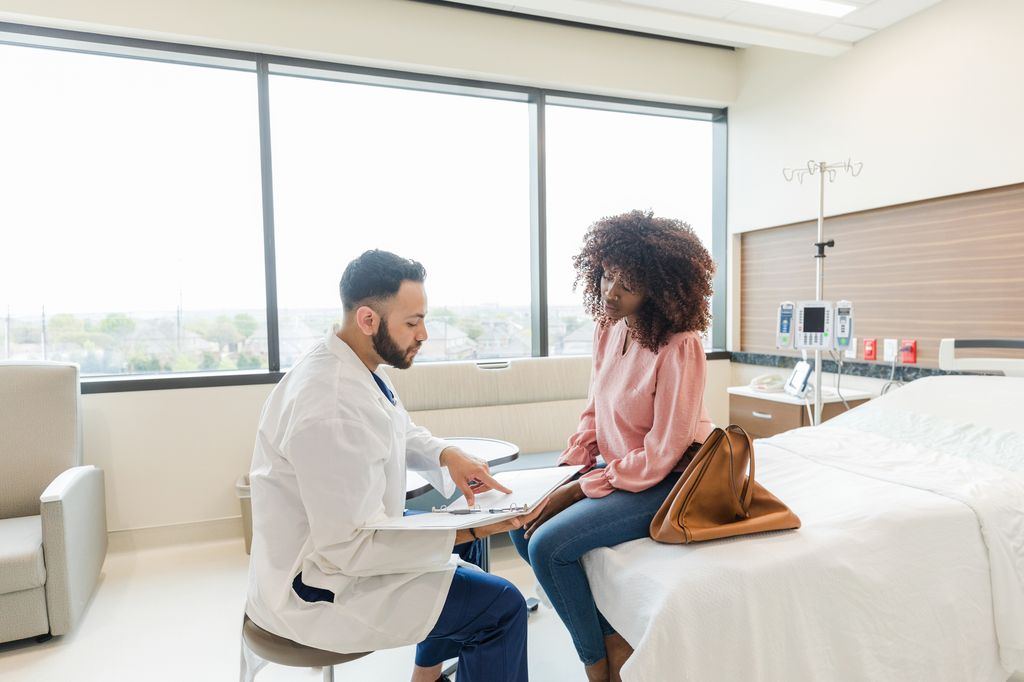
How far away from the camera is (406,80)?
3.72 meters

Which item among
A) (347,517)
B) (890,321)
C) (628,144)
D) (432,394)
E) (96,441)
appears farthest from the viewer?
(628,144)

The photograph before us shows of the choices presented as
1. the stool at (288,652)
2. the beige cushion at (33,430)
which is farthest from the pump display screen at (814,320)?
the beige cushion at (33,430)

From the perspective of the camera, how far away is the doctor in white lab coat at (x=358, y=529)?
1.26 meters

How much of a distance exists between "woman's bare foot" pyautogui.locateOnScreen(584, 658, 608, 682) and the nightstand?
87.5 inches

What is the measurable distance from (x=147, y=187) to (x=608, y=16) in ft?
8.76

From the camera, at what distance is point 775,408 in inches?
139

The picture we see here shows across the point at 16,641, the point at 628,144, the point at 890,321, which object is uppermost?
the point at 628,144

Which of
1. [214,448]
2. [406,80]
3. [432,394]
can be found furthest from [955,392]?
[214,448]

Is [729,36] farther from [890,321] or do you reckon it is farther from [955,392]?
[955,392]

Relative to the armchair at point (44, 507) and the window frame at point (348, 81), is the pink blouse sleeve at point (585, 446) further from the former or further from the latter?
the window frame at point (348, 81)

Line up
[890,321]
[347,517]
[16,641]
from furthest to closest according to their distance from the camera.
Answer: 1. [890,321]
2. [16,641]
3. [347,517]

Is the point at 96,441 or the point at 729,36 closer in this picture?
the point at 96,441

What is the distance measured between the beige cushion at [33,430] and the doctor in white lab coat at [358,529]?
75.9 inches

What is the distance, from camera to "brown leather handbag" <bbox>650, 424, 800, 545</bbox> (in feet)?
4.93
